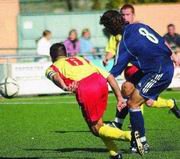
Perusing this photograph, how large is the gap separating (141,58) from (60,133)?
3.71m

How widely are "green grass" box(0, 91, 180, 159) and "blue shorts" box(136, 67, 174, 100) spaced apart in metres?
0.79

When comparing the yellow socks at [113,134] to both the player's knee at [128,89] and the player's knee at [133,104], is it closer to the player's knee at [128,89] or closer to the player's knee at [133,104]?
A: the player's knee at [133,104]

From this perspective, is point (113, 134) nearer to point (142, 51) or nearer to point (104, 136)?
point (104, 136)

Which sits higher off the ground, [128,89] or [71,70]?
[71,70]

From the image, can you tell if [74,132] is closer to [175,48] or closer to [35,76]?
[35,76]

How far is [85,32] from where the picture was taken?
23984 millimetres

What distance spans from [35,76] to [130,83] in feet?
35.0

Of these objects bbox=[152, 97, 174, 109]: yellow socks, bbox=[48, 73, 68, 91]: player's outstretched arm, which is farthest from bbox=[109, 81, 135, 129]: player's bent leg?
bbox=[48, 73, 68, 91]: player's outstretched arm

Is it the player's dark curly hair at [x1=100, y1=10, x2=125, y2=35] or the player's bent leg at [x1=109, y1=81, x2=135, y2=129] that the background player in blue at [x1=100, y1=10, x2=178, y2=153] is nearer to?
the player's dark curly hair at [x1=100, y1=10, x2=125, y2=35]

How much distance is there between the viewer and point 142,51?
10.4m

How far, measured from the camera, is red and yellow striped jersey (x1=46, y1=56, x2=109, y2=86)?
9680 millimetres

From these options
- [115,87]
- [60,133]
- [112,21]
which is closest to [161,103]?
[60,133]

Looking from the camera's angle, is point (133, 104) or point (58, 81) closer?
Result: point (58, 81)

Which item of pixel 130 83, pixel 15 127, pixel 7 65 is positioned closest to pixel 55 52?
pixel 130 83
